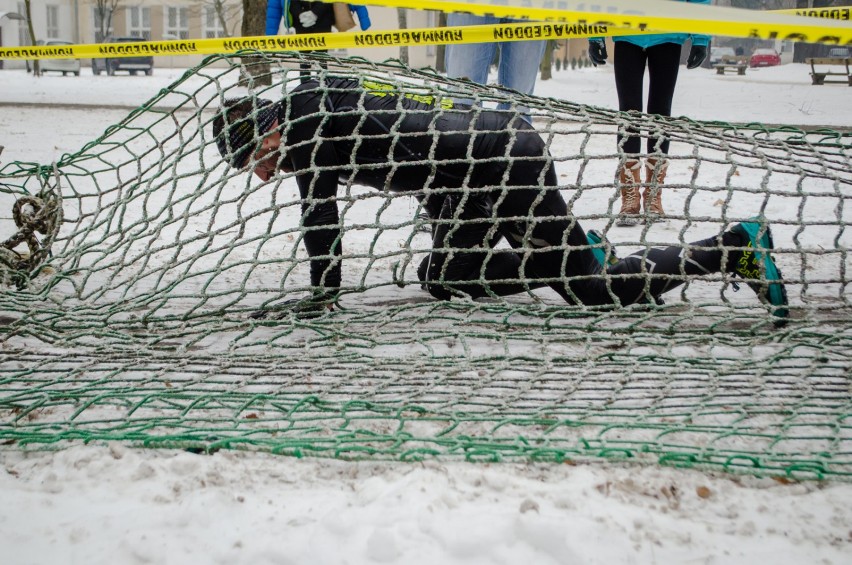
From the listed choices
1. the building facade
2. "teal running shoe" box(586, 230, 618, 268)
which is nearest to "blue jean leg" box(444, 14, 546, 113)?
"teal running shoe" box(586, 230, 618, 268)

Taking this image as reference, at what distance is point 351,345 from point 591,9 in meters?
1.53

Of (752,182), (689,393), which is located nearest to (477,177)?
(689,393)

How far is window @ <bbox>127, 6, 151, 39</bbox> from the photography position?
34.2 meters

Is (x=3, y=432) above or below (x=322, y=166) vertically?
below

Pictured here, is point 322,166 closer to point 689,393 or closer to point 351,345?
point 351,345

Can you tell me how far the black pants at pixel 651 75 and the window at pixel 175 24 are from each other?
32450 mm

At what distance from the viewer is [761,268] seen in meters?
2.88

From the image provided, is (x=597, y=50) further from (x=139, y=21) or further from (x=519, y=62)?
(x=139, y=21)

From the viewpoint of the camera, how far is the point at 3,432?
2.03 m

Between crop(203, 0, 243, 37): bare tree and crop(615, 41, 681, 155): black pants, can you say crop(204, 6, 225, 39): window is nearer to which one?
crop(203, 0, 243, 37): bare tree

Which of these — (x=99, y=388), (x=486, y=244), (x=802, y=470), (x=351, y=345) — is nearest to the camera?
(x=802, y=470)

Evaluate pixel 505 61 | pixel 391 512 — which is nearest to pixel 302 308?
pixel 391 512

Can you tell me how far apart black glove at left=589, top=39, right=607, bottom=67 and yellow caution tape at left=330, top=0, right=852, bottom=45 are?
1368 millimetres

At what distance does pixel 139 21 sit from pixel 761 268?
35555 millimetres
